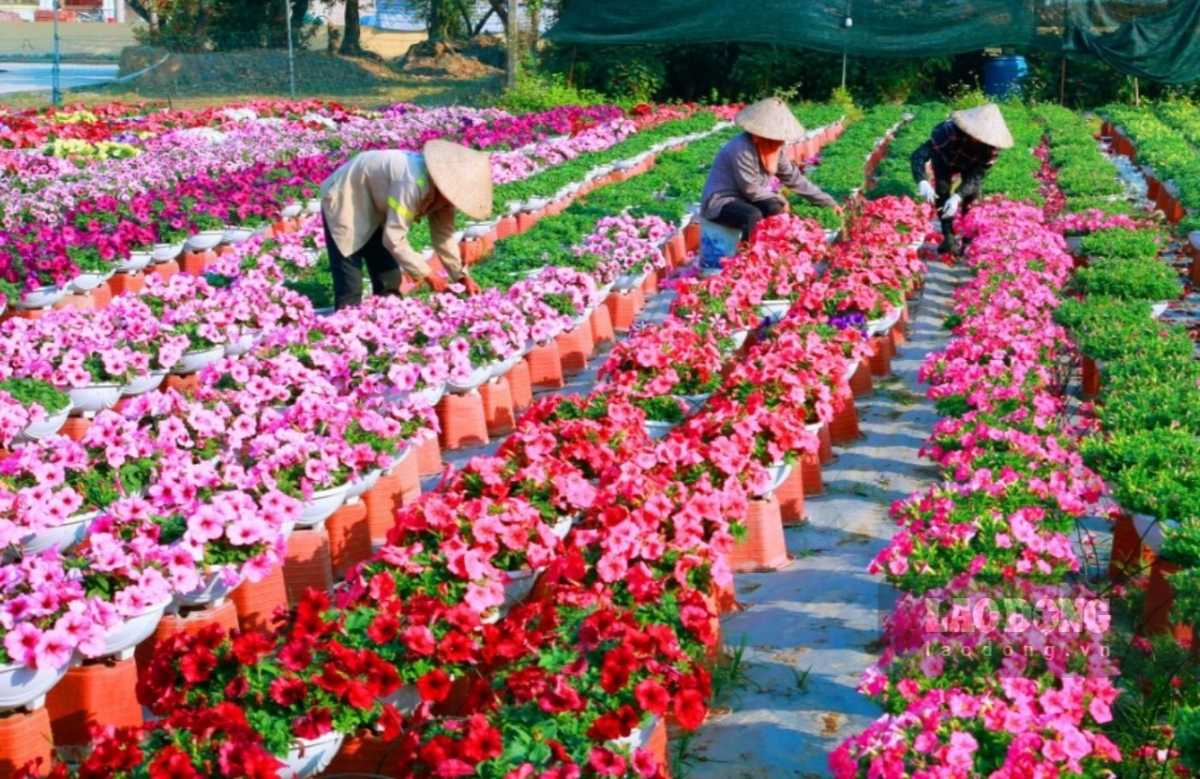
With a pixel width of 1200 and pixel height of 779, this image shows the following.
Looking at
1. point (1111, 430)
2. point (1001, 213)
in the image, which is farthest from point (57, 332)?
point (1001, 213)

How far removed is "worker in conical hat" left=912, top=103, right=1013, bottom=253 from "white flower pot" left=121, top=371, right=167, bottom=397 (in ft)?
19.6

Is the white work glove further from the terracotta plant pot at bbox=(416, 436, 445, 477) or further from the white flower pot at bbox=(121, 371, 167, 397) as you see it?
the white flower pot at bbox=(121, 371, 167, 397)

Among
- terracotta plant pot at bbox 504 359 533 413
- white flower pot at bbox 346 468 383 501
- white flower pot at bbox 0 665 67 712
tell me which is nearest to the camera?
white flower pot at bbox 0 665 67 712

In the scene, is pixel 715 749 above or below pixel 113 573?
below

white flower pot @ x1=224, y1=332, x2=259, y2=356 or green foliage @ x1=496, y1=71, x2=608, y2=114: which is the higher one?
green foliage @ x1=496, y1=71, x2=608, y2=114

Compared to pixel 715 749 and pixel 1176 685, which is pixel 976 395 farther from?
pixel 715 749

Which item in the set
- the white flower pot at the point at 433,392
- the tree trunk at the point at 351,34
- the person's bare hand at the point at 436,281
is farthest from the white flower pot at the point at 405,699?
the tree trunk at the point at 351,34

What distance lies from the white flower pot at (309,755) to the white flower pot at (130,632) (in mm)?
816

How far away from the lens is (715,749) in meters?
3.93

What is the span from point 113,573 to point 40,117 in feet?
55.1

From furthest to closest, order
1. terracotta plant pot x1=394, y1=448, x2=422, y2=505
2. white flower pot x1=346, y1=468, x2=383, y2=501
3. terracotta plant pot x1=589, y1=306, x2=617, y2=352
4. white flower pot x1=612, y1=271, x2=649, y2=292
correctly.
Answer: white flower pot x1=612, y1=271, x2=649, y2=292
terracotta plant pot x1=589, y1=306, x2=617, y2=352
terracotta plant pot x1=394, y1=448, x2=422, y2=505
white flower pot x1=346, y1=468, x2=383, y2=501

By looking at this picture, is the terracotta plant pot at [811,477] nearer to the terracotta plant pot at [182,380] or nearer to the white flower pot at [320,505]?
the white flower pot at [320,505]

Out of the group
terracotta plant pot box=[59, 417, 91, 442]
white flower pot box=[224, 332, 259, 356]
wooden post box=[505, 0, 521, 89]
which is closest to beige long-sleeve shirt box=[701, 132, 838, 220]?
white flower pot box=[224, 332, 259, 356]

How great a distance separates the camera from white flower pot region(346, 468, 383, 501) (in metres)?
4.98
